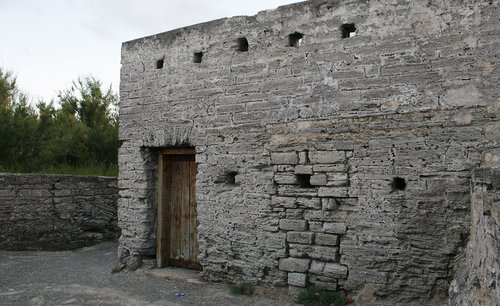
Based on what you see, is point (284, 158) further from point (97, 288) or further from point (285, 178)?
point (97, 288)

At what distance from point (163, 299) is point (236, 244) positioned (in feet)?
3.35

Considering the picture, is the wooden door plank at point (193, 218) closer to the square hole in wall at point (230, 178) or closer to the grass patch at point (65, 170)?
the square hole in wall at point (230, 178)

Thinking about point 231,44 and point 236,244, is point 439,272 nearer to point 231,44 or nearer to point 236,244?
point 236,244

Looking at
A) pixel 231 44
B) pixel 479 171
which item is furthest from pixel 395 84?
pixel 231 44

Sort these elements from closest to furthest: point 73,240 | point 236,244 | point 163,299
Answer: point 163,299, point 236,244, point 73,240

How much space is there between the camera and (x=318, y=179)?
4836 mm

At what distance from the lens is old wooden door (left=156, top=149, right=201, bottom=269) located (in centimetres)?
611

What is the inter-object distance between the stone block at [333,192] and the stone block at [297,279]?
89 centimetres

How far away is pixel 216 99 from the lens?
5602 mm

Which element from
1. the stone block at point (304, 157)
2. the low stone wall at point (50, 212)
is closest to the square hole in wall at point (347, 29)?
the stone block at point (304, 157)

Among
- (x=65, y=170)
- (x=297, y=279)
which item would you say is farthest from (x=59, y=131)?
(x=297, y=279)

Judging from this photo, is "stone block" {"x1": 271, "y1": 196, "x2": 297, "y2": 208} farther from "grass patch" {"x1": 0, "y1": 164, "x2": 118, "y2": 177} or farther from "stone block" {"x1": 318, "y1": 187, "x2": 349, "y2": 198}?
"grass patch" {"x1": 0, "y1": 164, "x2": 118, "y2": 177}

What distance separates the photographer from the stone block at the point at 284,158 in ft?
16.4

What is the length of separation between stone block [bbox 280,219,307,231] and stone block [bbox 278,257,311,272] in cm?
33
